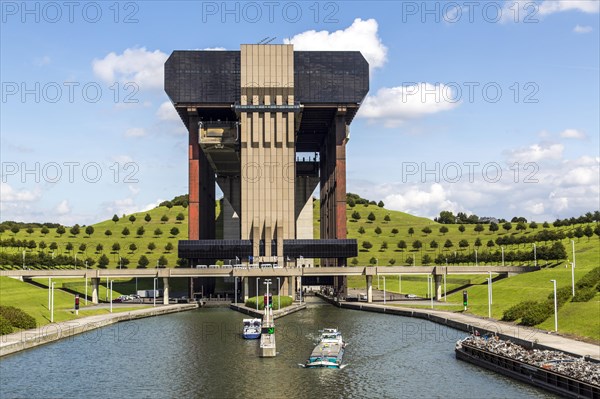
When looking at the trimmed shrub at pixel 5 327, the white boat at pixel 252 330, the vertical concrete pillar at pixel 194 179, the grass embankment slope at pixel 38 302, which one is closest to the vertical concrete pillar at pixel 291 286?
the vertical concrete pillar at pixel 194 179

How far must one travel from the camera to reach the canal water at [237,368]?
2562 inches

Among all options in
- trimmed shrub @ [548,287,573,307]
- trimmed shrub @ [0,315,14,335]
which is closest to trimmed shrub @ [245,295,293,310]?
trimmed shrub @ [0,315,14,335]

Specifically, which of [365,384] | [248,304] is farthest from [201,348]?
[248,304]

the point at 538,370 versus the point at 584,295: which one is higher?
the point at 584,295

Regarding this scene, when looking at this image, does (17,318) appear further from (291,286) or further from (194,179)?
(194,179)

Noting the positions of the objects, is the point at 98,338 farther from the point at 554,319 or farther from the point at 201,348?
the point at 554,319

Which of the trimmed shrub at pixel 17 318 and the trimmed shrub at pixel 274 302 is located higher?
the trimmed shrub at pixel 17 318

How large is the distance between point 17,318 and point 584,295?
Answer: 83.5 meters

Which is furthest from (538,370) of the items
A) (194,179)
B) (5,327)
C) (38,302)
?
(194,179)

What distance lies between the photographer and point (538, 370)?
65812mm

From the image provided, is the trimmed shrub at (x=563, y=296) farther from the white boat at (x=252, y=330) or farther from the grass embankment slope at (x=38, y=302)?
the grass embankment slope at (x=38, y=302)

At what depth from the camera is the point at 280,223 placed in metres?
190

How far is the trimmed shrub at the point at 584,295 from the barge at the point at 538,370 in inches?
1080

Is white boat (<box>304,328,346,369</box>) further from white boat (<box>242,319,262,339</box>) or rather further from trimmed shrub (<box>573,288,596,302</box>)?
trimmed shrub (<box>573,288,596,302</box>)
